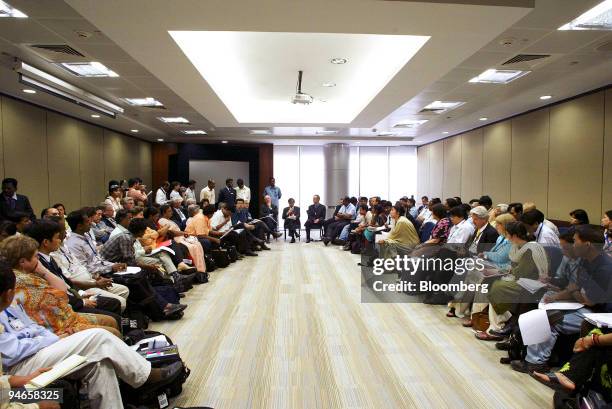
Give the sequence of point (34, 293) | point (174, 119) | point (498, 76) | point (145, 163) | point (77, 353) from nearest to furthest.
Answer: point (77, 353), point (34, 293), point (498, 76), point (174, 119), point (145, 163)

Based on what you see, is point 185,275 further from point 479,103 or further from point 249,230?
point 479,103

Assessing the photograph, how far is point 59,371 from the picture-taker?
7.13 ft

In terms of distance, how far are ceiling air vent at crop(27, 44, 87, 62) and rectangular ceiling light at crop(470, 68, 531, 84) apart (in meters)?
5.58

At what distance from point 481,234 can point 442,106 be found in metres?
4.53

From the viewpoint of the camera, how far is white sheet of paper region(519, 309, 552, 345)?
3326 millimetres

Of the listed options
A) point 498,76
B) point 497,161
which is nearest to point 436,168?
point 497,161

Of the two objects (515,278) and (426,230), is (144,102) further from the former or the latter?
(515,278)

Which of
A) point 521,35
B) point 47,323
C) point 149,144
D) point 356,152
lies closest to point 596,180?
point 521,35

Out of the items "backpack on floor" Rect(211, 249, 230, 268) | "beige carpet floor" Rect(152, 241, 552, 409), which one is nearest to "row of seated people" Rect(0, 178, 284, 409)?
"backpack on floor" Rect(211, 249, 230, 268)

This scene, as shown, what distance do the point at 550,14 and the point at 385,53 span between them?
8.49 feet

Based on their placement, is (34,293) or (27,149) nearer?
(34,293)

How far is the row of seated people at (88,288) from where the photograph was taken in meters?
2.35

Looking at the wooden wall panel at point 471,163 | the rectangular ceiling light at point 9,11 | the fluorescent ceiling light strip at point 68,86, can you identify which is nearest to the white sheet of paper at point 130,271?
the rectangular ceiling light at point 9,11

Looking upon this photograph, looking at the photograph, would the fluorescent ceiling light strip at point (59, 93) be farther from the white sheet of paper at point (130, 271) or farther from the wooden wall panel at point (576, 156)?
the wooden wall panel at point (576, 156)
